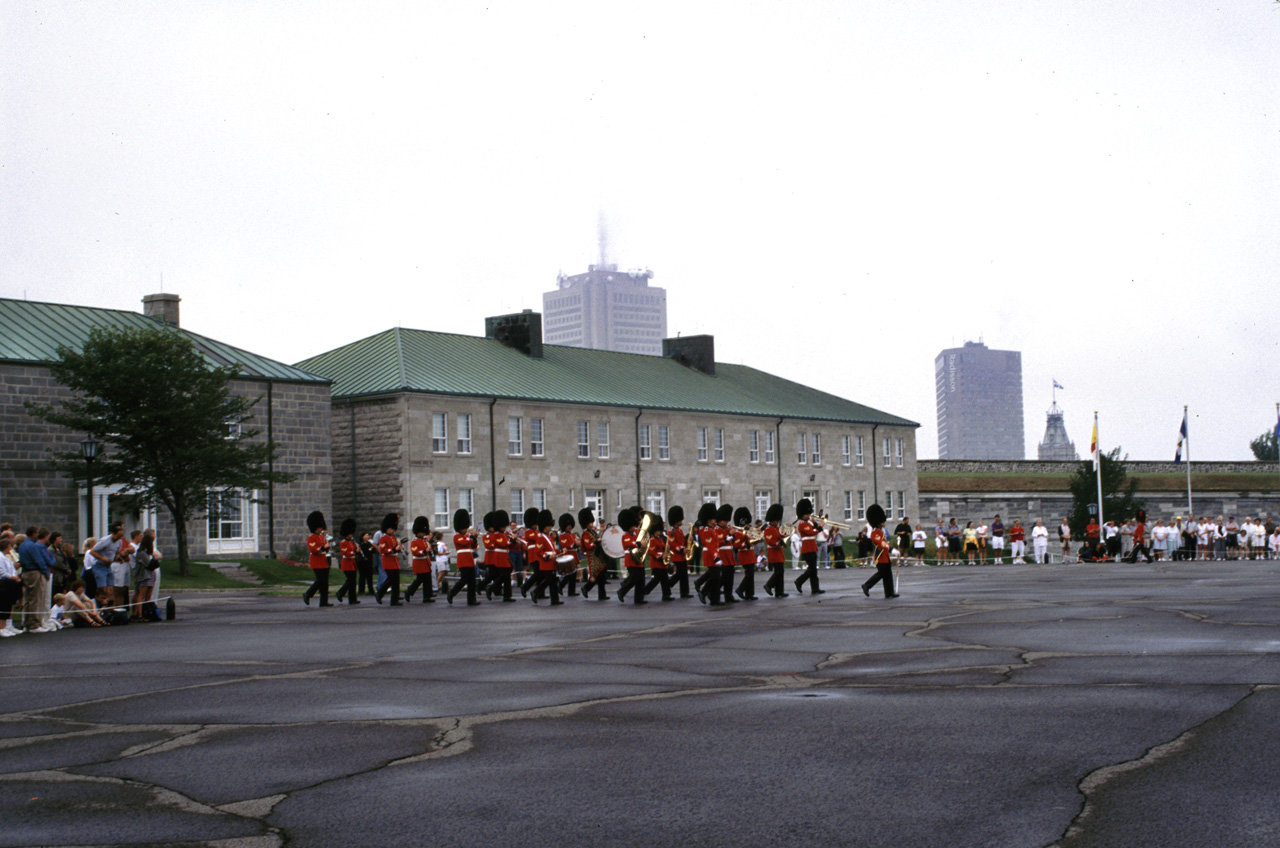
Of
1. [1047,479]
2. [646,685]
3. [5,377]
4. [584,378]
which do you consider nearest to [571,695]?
[646,685]

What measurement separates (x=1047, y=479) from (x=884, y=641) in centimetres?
6978

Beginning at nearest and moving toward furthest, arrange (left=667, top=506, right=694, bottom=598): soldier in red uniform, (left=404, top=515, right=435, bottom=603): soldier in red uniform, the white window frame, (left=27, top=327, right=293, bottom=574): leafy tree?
(left=667, top=506, right=694, bottom=598): soldier in red uniform → (left=404, top=515, right=435, bottom=603): soldier in red uniform → (left=27, top=327, right=293, bottom=574): leafy tree → the white window frame

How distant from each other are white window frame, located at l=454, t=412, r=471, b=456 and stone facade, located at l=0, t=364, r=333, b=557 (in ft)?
20.7

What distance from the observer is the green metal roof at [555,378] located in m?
57.5

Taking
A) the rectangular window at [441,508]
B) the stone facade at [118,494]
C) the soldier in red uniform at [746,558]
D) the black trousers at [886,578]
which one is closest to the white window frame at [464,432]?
the rectangular window at [441,508]

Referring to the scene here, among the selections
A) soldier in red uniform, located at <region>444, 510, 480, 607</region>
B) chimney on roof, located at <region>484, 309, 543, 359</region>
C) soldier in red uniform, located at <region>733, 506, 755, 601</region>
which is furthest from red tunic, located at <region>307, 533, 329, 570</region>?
chimney on roof, located at <region>484, 309, 543, 359</region>

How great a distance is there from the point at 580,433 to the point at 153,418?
23.6 metres

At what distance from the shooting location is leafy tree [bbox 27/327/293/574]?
4197cm

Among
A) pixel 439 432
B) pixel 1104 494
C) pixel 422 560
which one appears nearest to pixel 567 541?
pixel 422 560

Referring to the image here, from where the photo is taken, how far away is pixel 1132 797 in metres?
7.02

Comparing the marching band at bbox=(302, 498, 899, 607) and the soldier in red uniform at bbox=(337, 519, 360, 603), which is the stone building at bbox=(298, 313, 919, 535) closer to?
the soldier in red uniform at bbox=(337, 519, 360, 603)

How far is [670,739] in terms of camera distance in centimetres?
909

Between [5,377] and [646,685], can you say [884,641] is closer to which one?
[646,685]

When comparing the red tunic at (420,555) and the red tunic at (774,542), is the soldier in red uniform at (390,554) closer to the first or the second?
the red tunic at (420,555)
